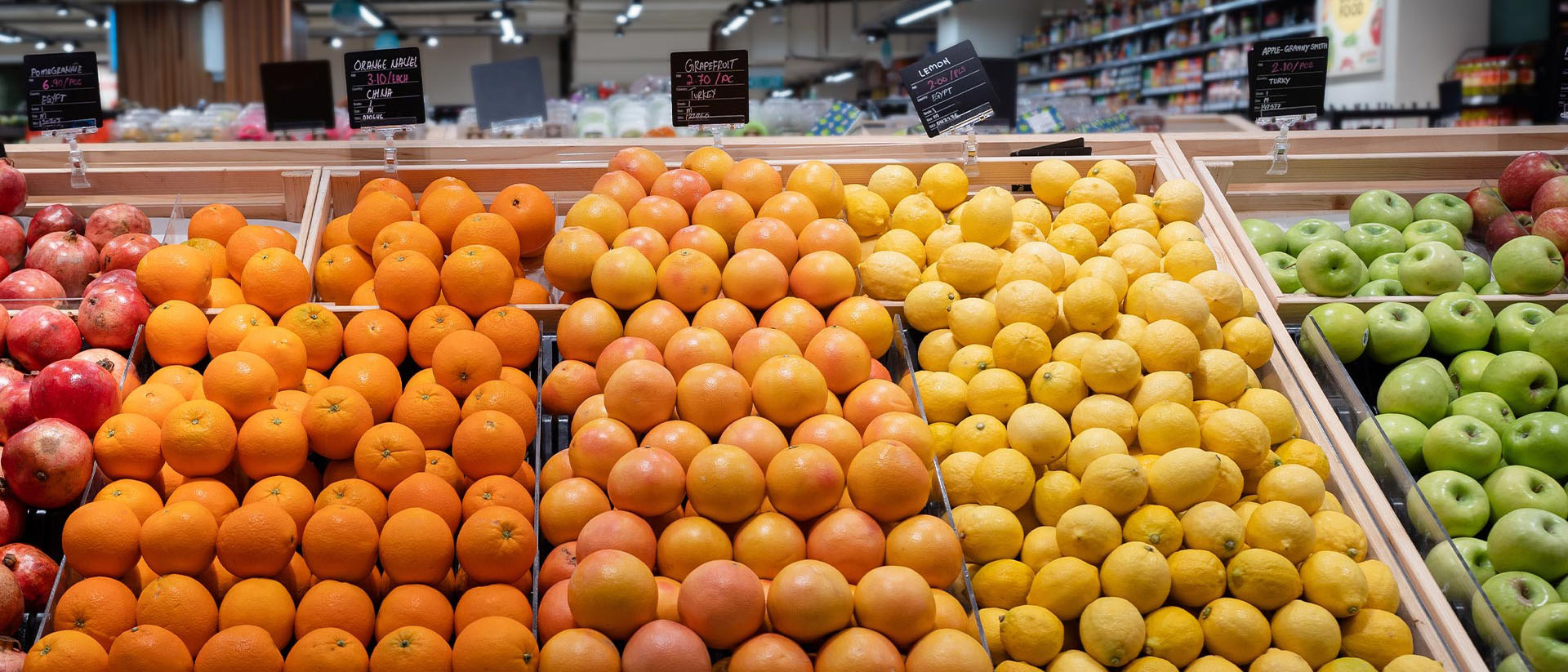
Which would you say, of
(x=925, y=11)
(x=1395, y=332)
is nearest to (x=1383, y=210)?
(x=1395, y=332)

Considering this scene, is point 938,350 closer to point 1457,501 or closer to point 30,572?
point 1457,501

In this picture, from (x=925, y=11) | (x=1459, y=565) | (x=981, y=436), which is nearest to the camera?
(x=1459, y=565)

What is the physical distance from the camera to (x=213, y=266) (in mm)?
2221

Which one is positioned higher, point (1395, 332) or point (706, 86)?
point (706, 86)

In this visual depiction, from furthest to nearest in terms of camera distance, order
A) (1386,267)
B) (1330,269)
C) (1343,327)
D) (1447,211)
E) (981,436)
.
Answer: (1447,211), (1386,267), (1330,269), (1343,327), (981,436)

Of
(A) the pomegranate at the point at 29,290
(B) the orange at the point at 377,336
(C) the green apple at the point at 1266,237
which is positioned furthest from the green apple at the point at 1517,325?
(A) the pomegranate at the point at 29,290

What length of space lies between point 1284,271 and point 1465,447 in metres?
0.64

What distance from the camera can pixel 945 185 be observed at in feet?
8.13

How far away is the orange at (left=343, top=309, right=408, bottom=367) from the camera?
1.99 m

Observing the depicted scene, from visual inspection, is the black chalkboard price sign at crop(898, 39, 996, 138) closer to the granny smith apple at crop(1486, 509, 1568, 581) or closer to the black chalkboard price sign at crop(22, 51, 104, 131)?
A: the granny smith apple at crop(1486, 509, 1568, 581)

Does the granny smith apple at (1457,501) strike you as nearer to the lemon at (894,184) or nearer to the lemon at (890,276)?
the lemon at (890,276)

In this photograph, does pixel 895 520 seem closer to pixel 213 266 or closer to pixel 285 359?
pixel 285 359

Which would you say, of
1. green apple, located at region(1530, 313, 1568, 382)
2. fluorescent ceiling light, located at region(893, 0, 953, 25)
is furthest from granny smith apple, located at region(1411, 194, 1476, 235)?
fluorescent ceiling light, located at region(893, 0, 953, 25)

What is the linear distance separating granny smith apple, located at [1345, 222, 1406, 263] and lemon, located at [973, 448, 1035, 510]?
53.6 inches
